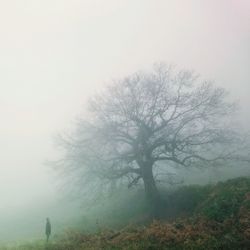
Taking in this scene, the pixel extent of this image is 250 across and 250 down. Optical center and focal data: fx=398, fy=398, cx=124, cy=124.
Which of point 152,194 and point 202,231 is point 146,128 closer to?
point 152,194

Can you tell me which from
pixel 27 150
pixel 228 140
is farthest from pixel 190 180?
pixel 27 150

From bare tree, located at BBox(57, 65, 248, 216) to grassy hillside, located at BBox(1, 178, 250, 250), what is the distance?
16.9 ft

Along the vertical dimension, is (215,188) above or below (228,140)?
below

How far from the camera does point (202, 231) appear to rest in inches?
747

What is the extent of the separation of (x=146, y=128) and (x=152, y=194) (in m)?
5.37

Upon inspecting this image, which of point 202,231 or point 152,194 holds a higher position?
point 152,194

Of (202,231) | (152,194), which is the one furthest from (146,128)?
(202,231)

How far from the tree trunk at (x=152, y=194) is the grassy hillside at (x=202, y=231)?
240cm

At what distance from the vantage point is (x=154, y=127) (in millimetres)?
33219

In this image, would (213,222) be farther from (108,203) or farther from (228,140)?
(108,203)

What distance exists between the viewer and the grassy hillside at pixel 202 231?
17.1 metres

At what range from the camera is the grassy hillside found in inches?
672

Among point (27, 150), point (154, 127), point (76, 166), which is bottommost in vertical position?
point (76, 166)

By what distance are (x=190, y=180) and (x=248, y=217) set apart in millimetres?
23821
